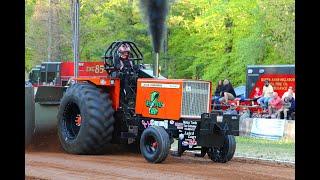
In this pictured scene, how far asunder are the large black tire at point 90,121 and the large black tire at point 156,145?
93 centimetres

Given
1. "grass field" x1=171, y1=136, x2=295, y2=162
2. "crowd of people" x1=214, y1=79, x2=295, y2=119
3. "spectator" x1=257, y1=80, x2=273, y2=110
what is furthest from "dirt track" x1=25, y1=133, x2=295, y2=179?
"spectator" x1=257, y1=80, x2=273, y2=110

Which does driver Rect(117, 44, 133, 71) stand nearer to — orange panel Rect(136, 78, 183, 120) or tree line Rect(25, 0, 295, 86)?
orange panel Rect(136, 78, 183, 120)

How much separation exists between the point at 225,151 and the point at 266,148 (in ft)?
9.74

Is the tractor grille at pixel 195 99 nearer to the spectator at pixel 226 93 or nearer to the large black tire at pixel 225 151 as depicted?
the large black tire at pixel 225 151

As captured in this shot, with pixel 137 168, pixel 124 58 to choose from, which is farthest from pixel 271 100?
pixel 137 168

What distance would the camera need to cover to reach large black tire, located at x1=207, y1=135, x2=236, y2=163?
10.3 m

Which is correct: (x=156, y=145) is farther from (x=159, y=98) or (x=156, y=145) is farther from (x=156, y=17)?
(x=156, y=17)

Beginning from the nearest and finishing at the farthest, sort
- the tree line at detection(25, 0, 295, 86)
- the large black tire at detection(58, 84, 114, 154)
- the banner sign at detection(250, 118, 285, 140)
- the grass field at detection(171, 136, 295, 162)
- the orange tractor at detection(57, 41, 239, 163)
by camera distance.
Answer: the orange tractor at detection(57, 41, 239, 163) < the large black tire at detection(58, 84, 114, 154) < the grass field at detection(171, 136, 295, 162) < the banner sign at detection(250, 118, 285, 140) < the tree line at detection(25, 0, 295, 86)

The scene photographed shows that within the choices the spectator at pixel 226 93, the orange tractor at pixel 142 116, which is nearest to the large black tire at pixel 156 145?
the orange tractor at pixel 142 116

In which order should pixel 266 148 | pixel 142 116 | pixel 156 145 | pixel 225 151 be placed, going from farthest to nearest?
pixel 266 148 < pixel 142 116 < pixel 225 151 < pixel 156 145

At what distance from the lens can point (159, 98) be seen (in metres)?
10.7

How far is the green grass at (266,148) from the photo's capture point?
11.3 metres
